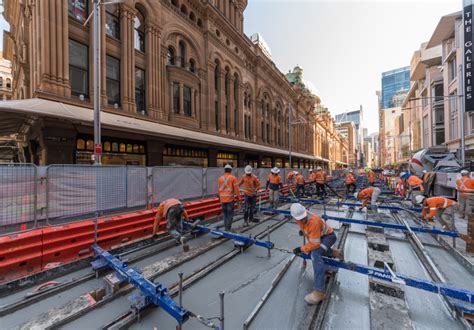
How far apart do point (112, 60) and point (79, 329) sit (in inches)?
500

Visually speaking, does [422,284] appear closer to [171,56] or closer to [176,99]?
[176,99]

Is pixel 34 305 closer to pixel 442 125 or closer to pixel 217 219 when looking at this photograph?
pixel 217 219

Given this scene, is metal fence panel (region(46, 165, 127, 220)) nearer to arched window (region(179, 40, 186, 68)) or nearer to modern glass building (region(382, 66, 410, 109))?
arched window (region(179, 40, 186, 68))

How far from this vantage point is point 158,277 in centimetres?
384

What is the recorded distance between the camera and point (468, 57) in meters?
18.3

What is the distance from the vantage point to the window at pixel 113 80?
1094 cm

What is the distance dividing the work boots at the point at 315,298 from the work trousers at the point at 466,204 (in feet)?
26.9

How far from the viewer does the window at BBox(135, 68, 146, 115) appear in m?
12.3

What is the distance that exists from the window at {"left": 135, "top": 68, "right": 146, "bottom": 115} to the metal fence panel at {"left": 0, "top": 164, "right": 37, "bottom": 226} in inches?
345

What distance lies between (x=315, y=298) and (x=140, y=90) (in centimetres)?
1366

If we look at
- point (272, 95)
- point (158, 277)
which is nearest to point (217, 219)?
point (158, 277)

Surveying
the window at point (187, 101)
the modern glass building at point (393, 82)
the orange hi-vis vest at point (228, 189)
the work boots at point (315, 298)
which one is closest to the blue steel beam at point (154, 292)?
the work boots at point (315, 298)

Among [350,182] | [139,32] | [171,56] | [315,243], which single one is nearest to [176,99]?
[171,56]

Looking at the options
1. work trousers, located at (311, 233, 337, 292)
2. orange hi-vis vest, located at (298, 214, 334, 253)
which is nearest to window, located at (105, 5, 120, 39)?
orange hi-vis vest, located at (298, 214, 334, 253)
